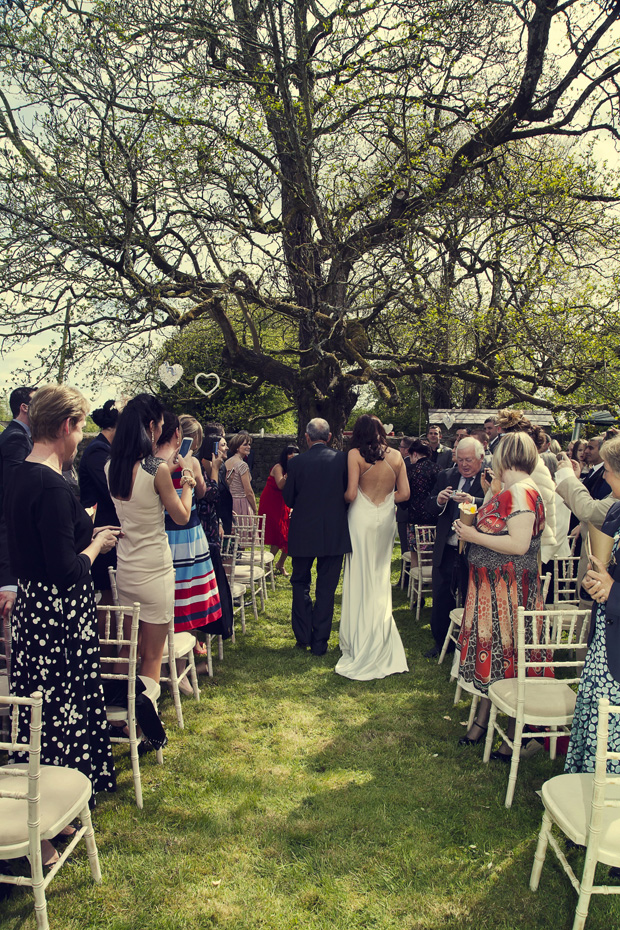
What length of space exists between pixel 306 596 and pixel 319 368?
5.00 meters

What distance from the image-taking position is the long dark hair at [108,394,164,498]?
10.7 feet

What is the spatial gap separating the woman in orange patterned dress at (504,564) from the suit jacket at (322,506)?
1.60 m

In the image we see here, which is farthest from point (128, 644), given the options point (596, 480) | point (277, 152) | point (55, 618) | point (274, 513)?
point (277, 152)

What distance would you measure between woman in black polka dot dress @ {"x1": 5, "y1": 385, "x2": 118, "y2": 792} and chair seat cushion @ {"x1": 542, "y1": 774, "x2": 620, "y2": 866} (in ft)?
6.77

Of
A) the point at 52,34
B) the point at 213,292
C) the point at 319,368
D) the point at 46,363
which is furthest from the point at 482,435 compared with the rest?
the point at 52,34

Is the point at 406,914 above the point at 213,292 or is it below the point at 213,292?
below

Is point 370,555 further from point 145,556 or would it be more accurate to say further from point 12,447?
point 12,447

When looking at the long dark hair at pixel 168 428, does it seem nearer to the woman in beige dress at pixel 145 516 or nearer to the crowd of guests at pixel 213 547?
the crowd of guests at pixel 213 547

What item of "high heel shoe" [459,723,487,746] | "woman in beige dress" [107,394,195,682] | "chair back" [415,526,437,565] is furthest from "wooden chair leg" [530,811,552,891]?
"chair back" [415,526,437,565]

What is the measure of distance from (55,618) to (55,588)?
0.14m

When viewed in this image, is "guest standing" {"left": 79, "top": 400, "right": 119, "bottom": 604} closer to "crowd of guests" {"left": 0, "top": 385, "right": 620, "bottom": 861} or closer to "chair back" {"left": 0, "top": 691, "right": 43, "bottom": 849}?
"crowd of guests" {"left": 0, "top": 385, "right": 620, "bottom": 861}

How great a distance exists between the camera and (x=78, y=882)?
8.18ft

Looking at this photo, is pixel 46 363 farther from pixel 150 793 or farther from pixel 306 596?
pixel 150 793

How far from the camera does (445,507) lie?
15.9 ft
